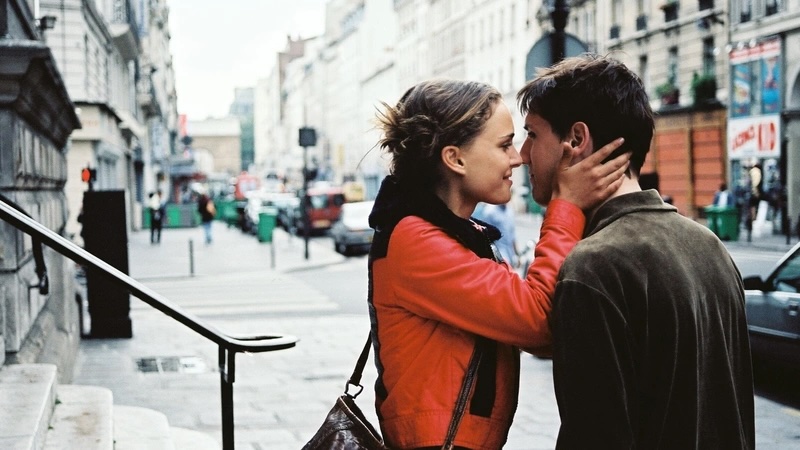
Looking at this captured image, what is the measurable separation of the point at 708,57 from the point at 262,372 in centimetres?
3139

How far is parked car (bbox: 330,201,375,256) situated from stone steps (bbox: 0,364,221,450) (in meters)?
21.7

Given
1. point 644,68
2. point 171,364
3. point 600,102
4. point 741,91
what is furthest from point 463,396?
point 644,68

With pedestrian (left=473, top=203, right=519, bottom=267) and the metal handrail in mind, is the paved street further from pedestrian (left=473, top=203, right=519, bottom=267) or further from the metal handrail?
the metal handrail

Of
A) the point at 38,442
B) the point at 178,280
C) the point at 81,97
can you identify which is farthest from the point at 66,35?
the point at 38,442

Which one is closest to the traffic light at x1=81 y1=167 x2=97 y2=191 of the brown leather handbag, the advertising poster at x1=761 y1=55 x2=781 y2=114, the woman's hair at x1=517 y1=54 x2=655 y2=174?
the brown leather handbag

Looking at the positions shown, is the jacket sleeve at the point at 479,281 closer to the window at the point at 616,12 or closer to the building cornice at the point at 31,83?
the building cornice at the point at 31,83

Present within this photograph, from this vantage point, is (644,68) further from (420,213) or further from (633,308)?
(633,308)

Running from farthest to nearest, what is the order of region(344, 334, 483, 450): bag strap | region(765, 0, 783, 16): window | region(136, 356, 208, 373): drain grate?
1. region(765, 0, 783, 16): window
2. region(136, 356, 208, 373): drain grate
3. region(344, 334, 483, 450): bag strap

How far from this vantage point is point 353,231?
2895 centimetres

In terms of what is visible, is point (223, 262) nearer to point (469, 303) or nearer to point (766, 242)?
point (766, 242)

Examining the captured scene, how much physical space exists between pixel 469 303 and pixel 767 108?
33.1 m

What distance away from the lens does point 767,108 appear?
3334 cm

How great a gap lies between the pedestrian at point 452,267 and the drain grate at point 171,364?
761 centimetres

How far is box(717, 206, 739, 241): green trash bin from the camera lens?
29312 mm
